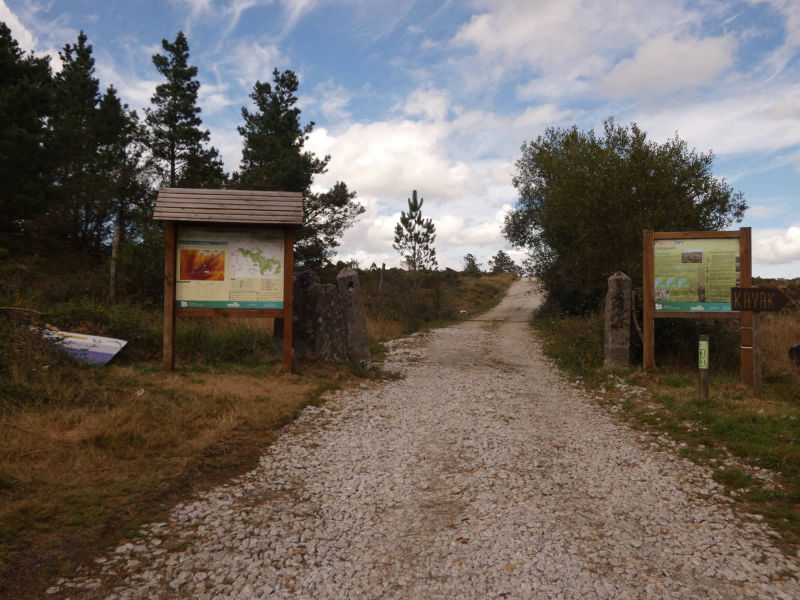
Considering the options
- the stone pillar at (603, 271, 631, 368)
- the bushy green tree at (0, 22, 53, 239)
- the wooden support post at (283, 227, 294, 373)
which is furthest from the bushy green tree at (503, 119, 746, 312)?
the bushy green tree at (0, 22, 53, 239)

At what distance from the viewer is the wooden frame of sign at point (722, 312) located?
916 cm

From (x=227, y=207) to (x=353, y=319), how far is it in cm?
344

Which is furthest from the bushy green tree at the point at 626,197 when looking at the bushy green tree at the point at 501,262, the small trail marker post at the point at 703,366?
the bushy green tree at the point at 501,262

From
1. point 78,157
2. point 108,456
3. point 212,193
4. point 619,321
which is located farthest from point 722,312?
point 78,157

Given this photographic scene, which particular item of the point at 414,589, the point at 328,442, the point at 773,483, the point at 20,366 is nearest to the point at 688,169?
the point at 773,483

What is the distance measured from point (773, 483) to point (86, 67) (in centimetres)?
3198

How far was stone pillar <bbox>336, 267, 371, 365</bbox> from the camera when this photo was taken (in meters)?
11.1

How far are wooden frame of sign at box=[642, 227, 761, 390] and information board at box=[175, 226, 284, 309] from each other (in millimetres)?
7304

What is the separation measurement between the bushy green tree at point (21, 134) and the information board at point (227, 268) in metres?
10.9

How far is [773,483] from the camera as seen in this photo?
4980 millimetres

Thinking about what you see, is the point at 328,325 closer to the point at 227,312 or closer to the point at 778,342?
the point at 227,312

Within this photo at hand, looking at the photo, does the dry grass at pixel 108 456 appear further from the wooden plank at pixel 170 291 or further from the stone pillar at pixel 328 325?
the stone pillar at pixel 328 325

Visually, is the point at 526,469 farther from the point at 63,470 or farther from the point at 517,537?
the point at 63,470

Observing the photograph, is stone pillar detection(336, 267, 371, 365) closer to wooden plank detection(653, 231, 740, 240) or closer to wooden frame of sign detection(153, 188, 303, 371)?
wooden frame of sign detection(153, 188, 303, 371)
